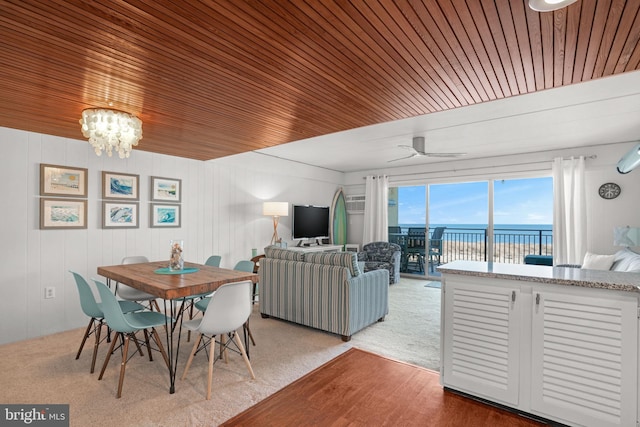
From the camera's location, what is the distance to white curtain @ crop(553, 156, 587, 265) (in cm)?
483

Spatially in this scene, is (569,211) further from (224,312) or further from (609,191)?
(224,312)

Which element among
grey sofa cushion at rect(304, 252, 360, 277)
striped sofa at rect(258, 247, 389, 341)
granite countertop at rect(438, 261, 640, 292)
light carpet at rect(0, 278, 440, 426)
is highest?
granite countertop at rect(438, 261, 640, 292)

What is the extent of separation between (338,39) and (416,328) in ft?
10.4

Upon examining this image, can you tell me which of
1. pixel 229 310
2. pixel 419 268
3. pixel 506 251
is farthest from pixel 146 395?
pixel 506 251

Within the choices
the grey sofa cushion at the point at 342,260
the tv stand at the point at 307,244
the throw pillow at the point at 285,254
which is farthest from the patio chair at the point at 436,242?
the throw pillow at the point at 285,254

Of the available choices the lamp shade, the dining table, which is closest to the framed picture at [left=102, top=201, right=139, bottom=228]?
the dining table

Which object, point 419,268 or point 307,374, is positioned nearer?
point 307,374

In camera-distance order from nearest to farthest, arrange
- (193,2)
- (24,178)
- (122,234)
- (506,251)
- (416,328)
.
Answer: (193,2) → (24,178) → (416,328) → (122,234) → (506,251)

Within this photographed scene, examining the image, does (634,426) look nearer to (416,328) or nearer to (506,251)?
(416,328)

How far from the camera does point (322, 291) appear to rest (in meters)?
3.39

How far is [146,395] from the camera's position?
220 centimetres

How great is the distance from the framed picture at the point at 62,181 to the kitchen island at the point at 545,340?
3.96 metres

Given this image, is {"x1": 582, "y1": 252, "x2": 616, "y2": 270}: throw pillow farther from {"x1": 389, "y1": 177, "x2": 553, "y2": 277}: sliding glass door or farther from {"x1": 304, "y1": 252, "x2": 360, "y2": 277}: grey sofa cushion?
{"x1": 304, "y1": 252, "x2": 360, "y2": 277}: grey sofa cushion

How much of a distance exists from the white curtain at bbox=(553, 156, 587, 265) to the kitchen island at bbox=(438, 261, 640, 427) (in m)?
3.56
